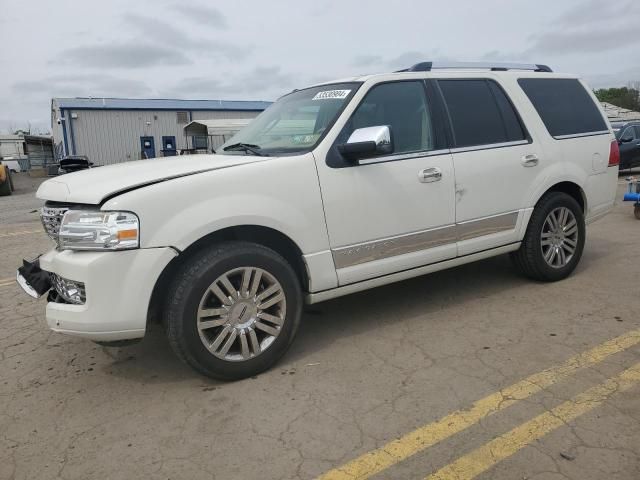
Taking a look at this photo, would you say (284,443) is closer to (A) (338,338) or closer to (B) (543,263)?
(A) (338,338)

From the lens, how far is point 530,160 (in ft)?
14.8

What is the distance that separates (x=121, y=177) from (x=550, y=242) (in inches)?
145

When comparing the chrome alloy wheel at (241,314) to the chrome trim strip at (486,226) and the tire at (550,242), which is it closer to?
the chrome trim strip at (486,226)

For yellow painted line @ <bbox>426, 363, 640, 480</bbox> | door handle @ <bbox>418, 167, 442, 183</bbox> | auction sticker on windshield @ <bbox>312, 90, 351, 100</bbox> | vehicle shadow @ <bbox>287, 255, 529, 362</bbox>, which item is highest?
auction sticker on windshield @ <bbox>312, 90, 351, 100</bbox>

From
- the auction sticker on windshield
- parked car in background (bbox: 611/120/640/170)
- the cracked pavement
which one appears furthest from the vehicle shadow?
parked car in background (bbox: 611/120/640/170)

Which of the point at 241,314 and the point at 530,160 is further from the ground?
the point at 530,160

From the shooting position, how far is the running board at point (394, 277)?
358cm

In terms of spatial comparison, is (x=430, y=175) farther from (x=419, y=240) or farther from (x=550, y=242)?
(x=550, y=242)

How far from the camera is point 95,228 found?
2.87 meters

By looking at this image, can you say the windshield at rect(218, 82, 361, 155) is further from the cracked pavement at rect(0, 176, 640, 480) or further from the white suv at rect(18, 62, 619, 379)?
the cracked pavement at rect(0, 176, 640, 480)

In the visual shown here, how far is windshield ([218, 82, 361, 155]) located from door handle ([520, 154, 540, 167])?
5.39 ft

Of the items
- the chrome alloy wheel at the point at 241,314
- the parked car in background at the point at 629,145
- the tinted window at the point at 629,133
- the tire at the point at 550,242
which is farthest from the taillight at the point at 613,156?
the tinted window at the point at 629,133

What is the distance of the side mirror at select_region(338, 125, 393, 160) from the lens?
338cm

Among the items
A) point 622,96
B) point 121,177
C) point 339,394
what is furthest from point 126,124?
point 622,96
